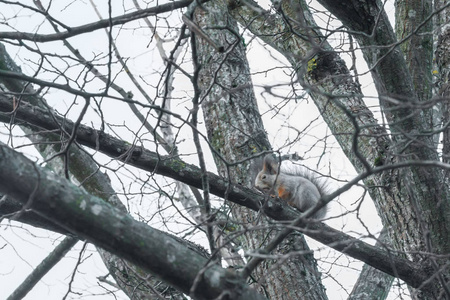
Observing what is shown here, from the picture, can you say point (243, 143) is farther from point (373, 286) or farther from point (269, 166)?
point (373, 286)

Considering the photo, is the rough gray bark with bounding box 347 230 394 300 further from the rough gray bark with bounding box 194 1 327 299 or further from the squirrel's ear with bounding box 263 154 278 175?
the squirrel's ear with bounding box 263 154 278 175

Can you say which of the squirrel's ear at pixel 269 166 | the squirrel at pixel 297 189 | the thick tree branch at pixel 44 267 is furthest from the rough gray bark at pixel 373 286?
the thick tree branch at pixel 44 267

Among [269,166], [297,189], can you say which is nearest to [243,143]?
[269,166]

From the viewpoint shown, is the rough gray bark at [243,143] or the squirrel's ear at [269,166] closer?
the rough gray bark at [243,143]

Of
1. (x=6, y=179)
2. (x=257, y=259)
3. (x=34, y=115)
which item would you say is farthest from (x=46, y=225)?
(x=257, y=259)

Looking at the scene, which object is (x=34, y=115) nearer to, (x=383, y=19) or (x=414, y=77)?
(x=383, y=19)

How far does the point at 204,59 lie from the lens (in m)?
4.54

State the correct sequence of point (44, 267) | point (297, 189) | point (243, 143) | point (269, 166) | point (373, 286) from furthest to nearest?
1. point (297, 189)
2. point (269, 166)
3. point (373, 286)
4. point (44, 267)
5. point (243, 143)

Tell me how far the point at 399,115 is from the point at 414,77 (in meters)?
1.00

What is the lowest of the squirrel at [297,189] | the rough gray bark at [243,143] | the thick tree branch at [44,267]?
the thick tree branch at [44,267]

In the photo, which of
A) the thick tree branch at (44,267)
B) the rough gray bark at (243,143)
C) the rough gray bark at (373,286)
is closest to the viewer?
the rough gray bark at (243,143)

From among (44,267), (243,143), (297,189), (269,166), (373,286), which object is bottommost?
(44,267)

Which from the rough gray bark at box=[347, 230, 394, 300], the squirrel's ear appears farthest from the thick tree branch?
the rough gray bark at box=[347, 230, 394, 300]

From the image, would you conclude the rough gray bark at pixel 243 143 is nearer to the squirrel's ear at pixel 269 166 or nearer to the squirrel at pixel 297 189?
the squirrel's ear at pixel 269 166
